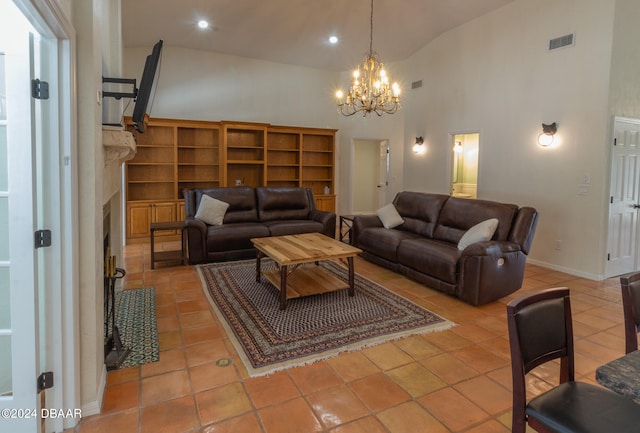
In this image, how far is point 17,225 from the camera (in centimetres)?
164

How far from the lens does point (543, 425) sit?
1.27 m

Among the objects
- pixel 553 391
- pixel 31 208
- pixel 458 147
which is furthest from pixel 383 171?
pixel 31 208

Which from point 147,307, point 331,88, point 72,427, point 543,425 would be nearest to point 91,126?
point 72,427

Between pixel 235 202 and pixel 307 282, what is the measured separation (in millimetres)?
2339

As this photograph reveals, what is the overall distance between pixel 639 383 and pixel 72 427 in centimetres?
236

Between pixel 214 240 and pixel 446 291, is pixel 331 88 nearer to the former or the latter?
pixel 214 240

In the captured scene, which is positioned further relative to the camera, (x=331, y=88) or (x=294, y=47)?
(x=331, y=88)

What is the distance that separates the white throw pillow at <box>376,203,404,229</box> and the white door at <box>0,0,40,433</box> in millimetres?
4185

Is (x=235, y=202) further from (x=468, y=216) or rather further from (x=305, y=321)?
(x=468, y=216)

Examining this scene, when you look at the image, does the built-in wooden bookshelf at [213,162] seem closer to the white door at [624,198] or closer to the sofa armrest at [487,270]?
the sofa armrest at [487,270]

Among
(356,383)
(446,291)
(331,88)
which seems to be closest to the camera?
(356,383)

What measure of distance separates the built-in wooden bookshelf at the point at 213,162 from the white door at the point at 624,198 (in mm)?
4800

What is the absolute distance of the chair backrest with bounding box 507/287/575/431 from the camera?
1.29 meters

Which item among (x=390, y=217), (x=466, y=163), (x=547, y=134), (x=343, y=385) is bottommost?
(x=343, y=385)
